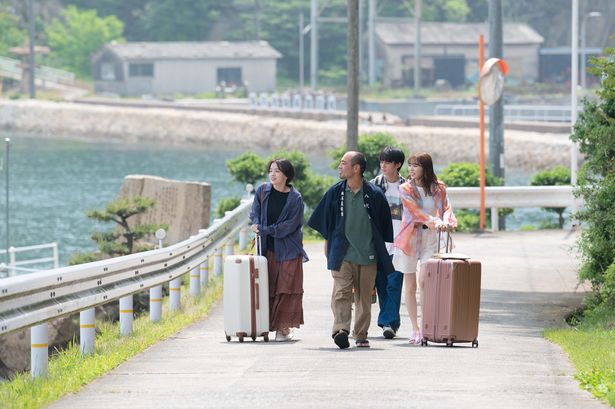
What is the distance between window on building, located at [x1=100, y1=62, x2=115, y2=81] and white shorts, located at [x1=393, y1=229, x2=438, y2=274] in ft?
335

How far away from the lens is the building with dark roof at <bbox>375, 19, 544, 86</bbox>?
112m

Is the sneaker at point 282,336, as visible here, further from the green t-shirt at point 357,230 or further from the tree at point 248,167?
the tree at point 248,167

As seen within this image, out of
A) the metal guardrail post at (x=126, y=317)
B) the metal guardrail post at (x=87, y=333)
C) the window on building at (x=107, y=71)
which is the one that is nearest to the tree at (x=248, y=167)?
the metal guardrail post at (x=126, y=317)

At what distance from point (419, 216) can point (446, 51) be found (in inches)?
3993

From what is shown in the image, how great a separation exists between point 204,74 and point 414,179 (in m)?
103

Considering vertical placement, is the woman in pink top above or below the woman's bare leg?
above

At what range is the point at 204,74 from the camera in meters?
116

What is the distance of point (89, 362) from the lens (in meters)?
11.9

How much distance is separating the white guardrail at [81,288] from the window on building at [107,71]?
9828 centimetres

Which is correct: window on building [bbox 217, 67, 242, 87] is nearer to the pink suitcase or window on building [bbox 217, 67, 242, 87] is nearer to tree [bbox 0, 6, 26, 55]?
tree [bbox 0, 6, 26, 55]

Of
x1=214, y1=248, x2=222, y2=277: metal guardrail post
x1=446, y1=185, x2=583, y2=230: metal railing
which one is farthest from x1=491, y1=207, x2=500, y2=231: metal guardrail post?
x1=214, y1=248, x2=222, y2=277: metal guardrail post

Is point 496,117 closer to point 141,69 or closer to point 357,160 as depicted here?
point 357,160

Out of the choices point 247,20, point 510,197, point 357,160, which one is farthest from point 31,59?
point 357,160

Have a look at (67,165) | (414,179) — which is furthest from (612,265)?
(67,165)
